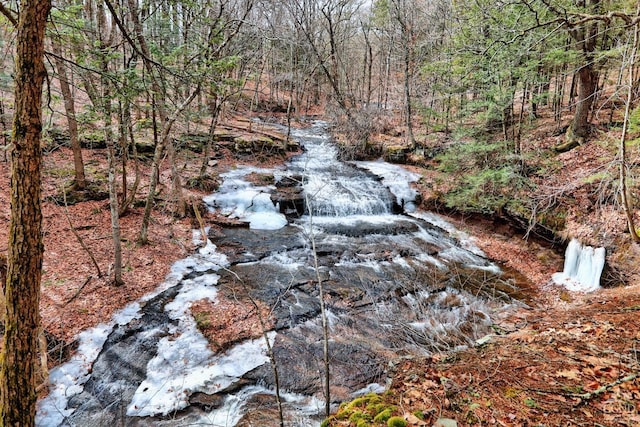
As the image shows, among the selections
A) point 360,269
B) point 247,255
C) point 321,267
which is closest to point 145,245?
point 247,255

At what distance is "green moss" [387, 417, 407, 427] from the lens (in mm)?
2587

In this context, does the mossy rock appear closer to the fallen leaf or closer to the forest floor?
the forest floor

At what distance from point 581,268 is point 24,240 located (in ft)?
36.2

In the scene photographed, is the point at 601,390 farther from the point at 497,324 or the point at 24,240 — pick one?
the point at 24,240

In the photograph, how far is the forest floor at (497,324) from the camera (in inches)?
114

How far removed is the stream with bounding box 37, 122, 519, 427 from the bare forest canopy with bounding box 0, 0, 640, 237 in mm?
2658

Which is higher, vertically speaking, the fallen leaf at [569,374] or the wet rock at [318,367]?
the fallen leaf at [569,374]

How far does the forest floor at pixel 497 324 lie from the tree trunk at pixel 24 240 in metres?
2.54

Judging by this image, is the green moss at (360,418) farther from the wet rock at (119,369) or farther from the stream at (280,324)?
the wet rock at (119,369)

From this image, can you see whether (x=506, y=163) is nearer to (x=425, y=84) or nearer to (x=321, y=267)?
(x=321, y=267)

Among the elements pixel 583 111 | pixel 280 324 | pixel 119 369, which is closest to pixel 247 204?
pixel 280 324

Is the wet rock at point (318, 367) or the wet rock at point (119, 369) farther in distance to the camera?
the wet rock at point (318, 367)

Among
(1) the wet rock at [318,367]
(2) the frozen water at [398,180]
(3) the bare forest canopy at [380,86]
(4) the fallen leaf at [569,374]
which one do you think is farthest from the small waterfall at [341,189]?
(4) the fallen leaf at [569,374]

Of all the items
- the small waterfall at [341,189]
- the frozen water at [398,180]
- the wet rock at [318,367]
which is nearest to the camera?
the wet rock at [318,367]
